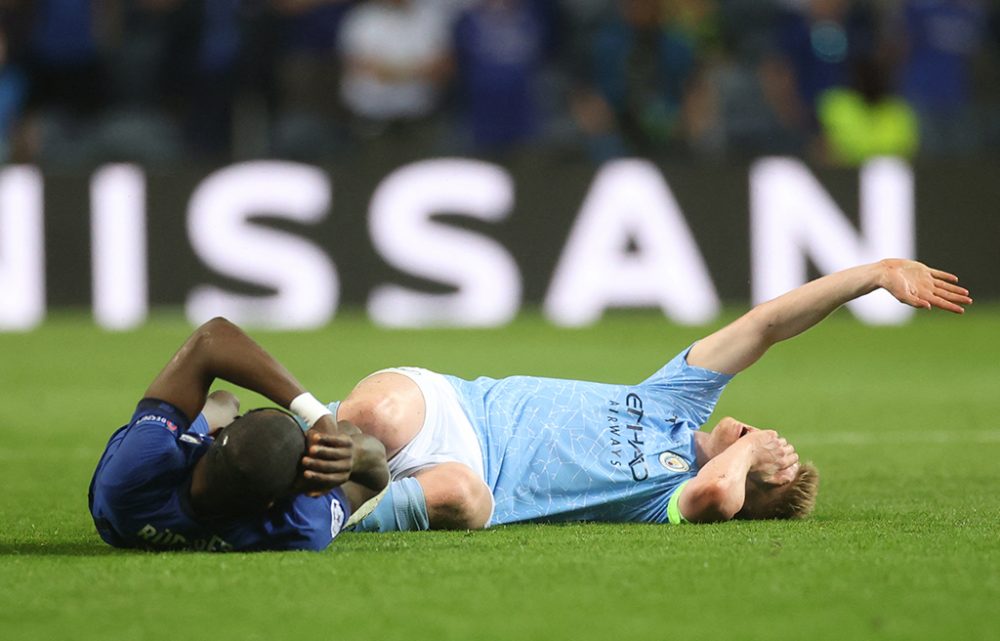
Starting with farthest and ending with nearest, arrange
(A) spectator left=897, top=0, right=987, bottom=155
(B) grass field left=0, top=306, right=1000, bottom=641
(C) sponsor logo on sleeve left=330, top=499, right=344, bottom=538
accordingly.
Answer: (A) spectator left=897, top=0, right=987, bottom=155
(C) sponsor logo on sleeve left=330, top=499, right=344, bottom=538
(B) grass field left=0, top=306, right=1000, bottom=641

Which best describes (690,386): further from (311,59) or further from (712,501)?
(311,59)

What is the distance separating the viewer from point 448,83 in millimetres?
16625

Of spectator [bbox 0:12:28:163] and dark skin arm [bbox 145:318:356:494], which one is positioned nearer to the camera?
dark skin arm [bbox 145:318:356:494]

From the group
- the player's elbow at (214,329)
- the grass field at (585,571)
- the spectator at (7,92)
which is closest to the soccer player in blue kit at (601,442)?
the grass field at (585,571)

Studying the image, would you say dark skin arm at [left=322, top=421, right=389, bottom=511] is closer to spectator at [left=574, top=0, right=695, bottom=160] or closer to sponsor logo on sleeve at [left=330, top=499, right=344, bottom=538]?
sponsor logo on sleeve at [left=330, top=499, right=344, bottom=538]

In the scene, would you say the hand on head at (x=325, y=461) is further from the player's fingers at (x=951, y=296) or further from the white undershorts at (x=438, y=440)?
the player's fingers at (x=951, y=296)

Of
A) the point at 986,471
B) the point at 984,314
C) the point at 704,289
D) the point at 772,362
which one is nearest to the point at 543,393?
the point at 986,471

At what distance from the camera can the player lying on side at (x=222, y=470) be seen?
483cm

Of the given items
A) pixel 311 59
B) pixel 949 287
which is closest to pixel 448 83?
pixel 311 59

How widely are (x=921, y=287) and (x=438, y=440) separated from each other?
5.60ft

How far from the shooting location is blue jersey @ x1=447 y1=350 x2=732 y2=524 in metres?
5.84

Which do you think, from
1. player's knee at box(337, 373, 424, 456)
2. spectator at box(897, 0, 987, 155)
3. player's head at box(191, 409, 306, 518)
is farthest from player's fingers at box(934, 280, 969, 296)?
spectator at box(897, 0, 987, 155)

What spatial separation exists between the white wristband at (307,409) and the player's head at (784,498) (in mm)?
1609

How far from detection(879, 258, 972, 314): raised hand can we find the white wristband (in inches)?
76.4
